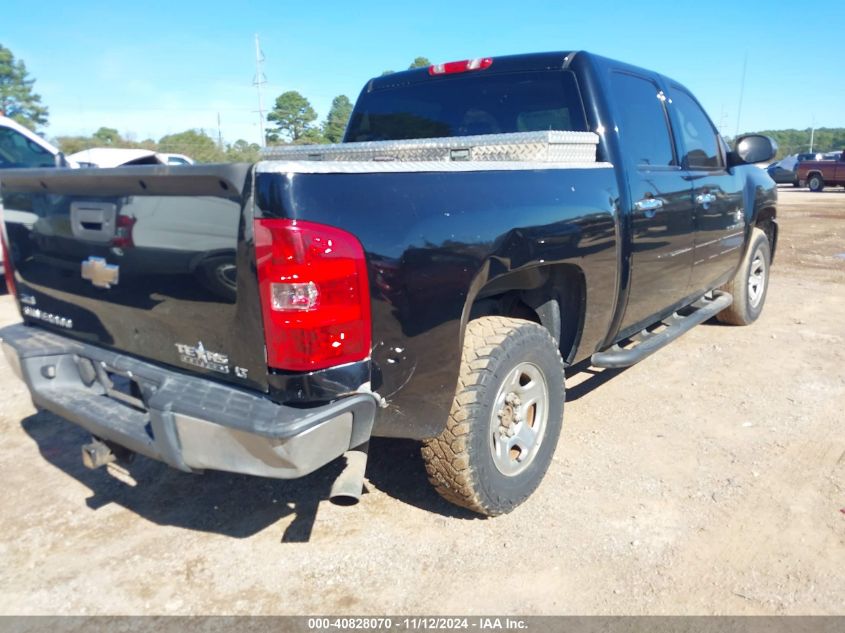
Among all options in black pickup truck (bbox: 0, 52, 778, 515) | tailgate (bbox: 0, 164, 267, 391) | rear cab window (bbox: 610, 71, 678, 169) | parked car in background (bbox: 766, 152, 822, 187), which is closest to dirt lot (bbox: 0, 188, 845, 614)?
black pickup truck (bbox: 0, 52, 778, 515)

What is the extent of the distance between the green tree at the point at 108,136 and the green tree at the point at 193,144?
8.34 ft

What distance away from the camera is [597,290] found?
3.30 meters

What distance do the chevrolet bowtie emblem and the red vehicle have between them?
28487 mm

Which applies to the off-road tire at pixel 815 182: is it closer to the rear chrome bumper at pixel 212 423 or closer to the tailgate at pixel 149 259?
the rear chrome bumper at pixel 212 423

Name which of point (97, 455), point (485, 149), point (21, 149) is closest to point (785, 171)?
point (21, 149)

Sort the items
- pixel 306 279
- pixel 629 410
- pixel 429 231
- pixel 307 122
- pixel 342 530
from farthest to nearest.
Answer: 1. pixel 307 122
2. pixel 629 410
3. pixel 342 530
4. pixel 429 231
5. pixel 306 279

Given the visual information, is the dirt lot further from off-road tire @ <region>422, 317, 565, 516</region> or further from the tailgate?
the tailgate

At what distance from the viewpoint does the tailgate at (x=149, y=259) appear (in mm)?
2080

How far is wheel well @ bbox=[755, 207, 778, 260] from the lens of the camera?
234 inches

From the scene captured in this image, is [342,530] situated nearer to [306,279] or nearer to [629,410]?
[306,279]

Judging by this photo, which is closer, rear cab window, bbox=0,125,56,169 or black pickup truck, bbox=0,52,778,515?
black pickup truck, bbox=0,52,778,515

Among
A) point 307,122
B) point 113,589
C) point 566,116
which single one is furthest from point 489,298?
point 307,122

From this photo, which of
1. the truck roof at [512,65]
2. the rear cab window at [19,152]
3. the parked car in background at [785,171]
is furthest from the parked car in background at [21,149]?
the parked car in background at [785,171]

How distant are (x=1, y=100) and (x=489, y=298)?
169 feet
